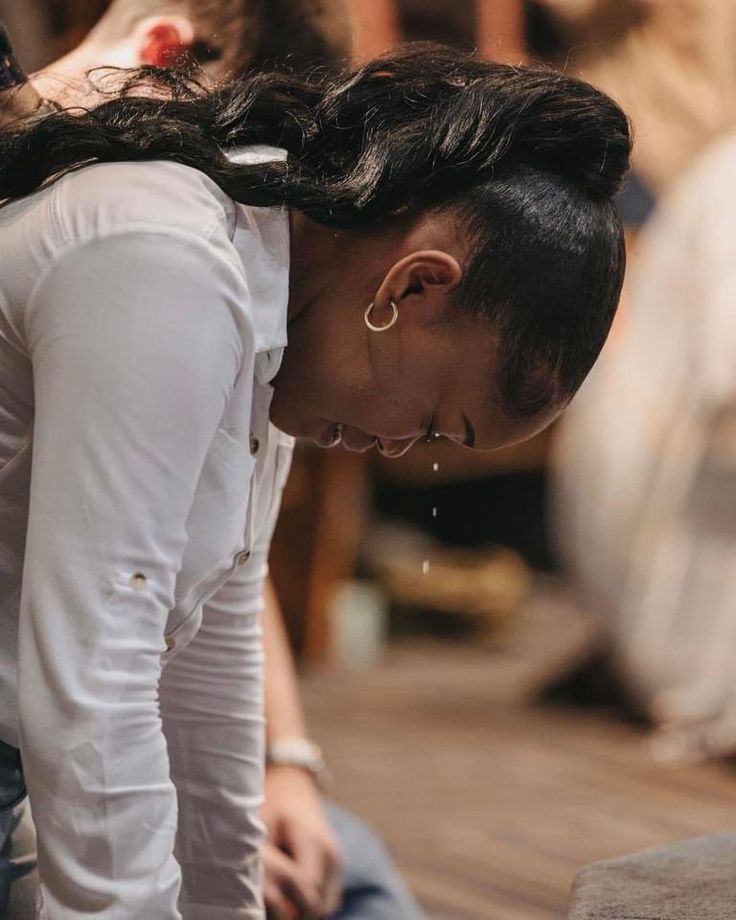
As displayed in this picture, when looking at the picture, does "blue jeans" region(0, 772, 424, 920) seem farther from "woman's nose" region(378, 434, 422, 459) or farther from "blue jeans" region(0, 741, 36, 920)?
"woman's nose" region(378, 434, 422, 459)

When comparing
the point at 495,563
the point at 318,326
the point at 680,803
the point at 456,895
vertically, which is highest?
the point at 318,326

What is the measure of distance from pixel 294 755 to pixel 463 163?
0.65 m

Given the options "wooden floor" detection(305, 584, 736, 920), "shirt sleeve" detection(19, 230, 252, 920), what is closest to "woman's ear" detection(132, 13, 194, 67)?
"shirt sleeve" detection(19, 230, 252, 920)

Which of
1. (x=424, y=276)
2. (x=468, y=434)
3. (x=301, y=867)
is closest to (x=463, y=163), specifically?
(x=424, y=276)

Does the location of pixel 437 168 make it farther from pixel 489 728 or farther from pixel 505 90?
pixel 489 728

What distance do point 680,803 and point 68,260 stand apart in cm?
235

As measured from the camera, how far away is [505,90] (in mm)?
858

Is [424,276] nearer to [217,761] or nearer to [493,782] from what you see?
[217,761]

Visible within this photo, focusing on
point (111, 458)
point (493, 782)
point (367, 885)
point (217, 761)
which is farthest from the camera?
point (493, 782)

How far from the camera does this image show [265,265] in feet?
2.74

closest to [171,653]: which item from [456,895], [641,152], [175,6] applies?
[175,6]

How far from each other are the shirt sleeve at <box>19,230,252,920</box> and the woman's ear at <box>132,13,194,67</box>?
0.48 metres

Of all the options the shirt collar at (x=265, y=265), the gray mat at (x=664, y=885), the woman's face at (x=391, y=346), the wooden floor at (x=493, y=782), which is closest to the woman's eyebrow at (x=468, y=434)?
the woman's face at (x=391, y=346)

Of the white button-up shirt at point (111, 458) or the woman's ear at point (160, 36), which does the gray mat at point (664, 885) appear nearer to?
the white button-up shirt at point (111, 458)
